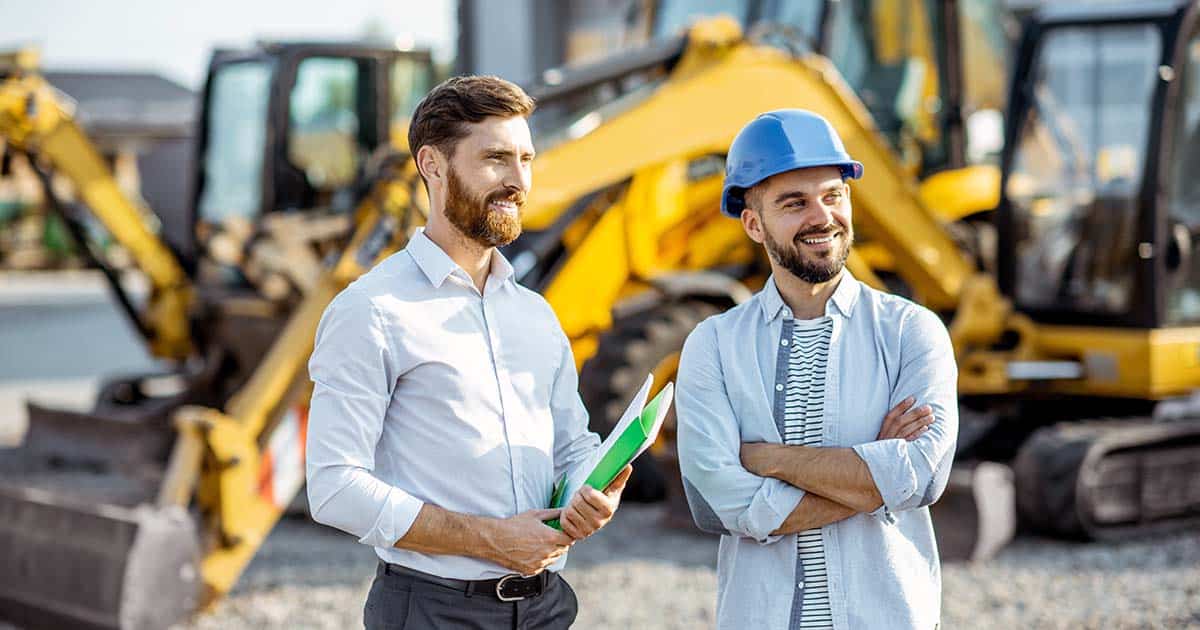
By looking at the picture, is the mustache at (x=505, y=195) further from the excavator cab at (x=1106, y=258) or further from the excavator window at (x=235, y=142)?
the excavator window at (x=235, y=142)

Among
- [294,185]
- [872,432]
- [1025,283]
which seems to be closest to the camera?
[872,432]

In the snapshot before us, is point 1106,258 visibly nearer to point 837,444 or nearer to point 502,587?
point 837,444

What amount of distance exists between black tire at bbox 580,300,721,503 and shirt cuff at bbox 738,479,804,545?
4.73m

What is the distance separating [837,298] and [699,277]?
4.99 m

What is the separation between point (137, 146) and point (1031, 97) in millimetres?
28222

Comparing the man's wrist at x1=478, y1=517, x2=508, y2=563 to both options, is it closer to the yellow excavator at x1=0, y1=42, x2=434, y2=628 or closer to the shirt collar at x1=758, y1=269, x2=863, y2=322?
the shirt collar at x1=758, y1=269, x2=863, y2=322

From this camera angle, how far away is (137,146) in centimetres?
3312

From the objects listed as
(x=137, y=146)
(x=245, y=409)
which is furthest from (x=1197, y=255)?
(x=137, y=146)

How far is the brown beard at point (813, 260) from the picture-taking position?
8.75 ft

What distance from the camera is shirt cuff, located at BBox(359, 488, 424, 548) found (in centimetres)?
239

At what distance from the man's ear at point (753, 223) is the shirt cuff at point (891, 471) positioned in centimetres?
44

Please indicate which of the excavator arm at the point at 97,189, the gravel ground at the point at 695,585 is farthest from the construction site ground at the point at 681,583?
the excavator arm at the point at 97,189

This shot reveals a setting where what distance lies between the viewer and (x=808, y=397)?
8.77 ft

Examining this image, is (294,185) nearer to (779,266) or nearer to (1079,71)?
(1079,71)
